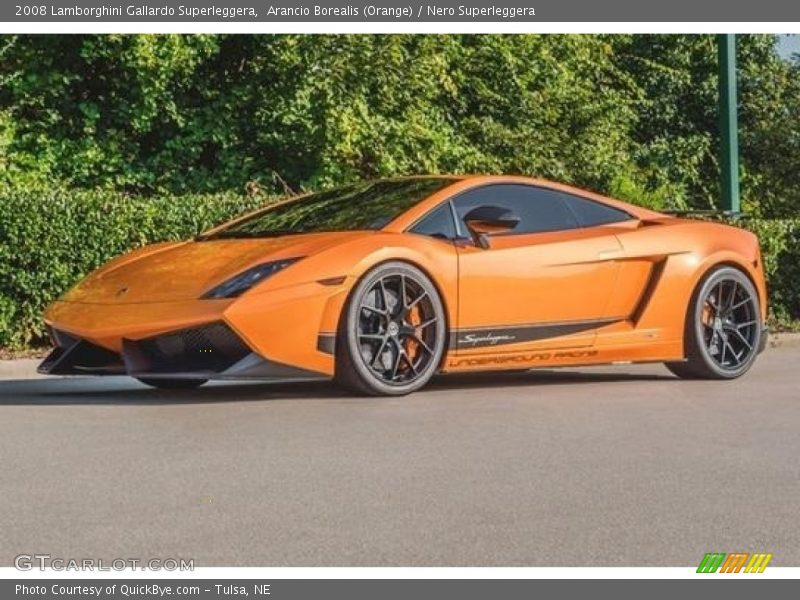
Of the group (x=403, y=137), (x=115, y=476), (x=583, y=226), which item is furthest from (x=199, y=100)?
(x=115, y=476)

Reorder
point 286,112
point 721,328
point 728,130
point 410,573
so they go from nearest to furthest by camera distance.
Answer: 1. point 410,573
2. point 721,328
3. point 728,130
4. point 286,112

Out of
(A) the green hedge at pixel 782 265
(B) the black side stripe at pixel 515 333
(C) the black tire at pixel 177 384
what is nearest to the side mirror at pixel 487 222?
(B) the black side stripe at pixel 515 333

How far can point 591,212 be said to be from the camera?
35.9 ft

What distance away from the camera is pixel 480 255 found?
33.2 feet

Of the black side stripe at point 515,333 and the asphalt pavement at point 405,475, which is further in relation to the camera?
the black side stripe at point 515,333

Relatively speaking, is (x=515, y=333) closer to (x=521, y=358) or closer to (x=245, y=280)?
(x=521, y=358)

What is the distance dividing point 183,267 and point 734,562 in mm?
5022

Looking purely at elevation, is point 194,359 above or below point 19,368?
above

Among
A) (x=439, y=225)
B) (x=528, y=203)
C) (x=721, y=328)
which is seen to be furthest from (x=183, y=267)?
(x=721, y=328)

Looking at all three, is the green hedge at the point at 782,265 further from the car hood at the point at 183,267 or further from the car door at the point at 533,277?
the car hood at the point at 183,267

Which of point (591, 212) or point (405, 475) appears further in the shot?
point (591, 212)

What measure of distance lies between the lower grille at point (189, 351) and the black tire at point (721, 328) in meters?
3.27

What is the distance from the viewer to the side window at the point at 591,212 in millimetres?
10883

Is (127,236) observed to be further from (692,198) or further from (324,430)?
(692,198)
